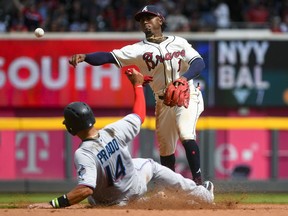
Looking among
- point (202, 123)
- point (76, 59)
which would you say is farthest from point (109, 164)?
point (202, 123)

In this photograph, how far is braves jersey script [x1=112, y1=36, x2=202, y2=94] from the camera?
30.4 feet

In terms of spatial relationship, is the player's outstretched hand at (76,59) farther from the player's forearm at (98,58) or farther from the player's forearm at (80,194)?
the player's forearm at (80,194)

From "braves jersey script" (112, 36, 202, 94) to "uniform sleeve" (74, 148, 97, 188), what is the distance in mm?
2086

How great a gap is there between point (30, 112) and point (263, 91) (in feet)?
14.5

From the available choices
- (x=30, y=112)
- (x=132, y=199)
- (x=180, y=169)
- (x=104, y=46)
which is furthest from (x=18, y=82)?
(x=132, y=199)

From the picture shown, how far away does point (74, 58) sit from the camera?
29.4ft

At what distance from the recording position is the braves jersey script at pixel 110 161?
736cm

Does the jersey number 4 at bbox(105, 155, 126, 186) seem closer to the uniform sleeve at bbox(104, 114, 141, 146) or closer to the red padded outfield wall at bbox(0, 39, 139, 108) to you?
the uniform sleeve at bbox(104, 114, 141, 146)

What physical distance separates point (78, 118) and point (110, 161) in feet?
1.52

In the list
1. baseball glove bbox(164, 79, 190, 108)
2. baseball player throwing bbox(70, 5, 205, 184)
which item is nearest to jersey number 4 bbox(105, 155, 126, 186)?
baseball glove bbox(164, 79, 190, 108)

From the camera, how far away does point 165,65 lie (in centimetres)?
929

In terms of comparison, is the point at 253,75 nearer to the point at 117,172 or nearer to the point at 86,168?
the point at 117,172

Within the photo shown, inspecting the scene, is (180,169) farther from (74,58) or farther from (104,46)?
(74,58)

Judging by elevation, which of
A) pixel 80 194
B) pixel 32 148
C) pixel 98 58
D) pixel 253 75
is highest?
pixel 98 58
